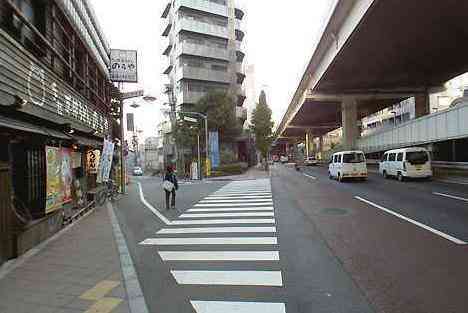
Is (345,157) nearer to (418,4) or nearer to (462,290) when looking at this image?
(418,4)

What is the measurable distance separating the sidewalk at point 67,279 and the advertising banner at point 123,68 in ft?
48.0

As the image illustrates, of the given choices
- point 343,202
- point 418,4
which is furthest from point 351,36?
point 343,202

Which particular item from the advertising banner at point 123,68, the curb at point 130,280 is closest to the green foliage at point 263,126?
the advertising banner at point 123,68

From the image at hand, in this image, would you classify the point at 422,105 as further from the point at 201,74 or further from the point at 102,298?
the point at 102,298

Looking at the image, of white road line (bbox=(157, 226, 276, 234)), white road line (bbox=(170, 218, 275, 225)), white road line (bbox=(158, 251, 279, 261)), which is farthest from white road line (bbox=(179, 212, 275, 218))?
white road line (bbox=(158, 251, 279, 261))

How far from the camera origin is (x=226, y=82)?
56.0 m

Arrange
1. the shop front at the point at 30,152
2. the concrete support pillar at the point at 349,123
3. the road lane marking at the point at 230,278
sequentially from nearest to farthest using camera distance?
1. the road lane marking at the point at 230,278
2. the shop front at the point at 30,152
3. the concrete support pillar at the point at 349,123

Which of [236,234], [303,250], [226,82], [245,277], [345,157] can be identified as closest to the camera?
[245,277]

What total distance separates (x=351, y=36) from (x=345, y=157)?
7.53 m

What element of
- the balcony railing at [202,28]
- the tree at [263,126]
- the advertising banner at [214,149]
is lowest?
the advertising banner at [214,149]

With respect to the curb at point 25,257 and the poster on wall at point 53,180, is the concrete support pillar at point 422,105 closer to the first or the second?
the poster on wall at point 53,180

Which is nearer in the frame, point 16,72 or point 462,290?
point 462,290

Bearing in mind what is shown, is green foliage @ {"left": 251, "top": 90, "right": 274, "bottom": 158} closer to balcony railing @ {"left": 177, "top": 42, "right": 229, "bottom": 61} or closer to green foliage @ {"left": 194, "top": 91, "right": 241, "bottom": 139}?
green foliage @ {"left": 194, "top": 91, "right": 241, "bottom": 139}

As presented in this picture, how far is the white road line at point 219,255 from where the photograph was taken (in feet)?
23.1
